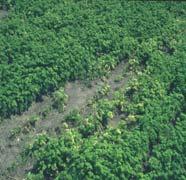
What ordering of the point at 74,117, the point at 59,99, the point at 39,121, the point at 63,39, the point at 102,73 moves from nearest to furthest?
the point at 74,117 < the point at 39,121 < the point at 59,99 < the point at 102,73 < the point at 63,39

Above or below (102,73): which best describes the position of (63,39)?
above

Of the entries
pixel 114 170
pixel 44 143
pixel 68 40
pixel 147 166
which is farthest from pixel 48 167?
pixel 68 40

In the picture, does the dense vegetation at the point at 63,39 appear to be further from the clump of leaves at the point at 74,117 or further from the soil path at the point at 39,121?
the clump of leaves at the point at 74,117

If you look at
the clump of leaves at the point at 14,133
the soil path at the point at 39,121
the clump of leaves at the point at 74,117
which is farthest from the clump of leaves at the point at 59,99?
the clump of leaves at the point at 14,133

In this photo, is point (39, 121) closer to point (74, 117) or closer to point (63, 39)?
point (74, 117)

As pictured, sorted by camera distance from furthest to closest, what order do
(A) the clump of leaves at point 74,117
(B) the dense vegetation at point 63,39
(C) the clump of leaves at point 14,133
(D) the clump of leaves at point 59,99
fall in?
1. (B) the dense vegetation at point 63,39
2. (D) the clump of leaves at point 59,99
3. (A) the clump of leaves at point 74,117
4. (C) the clump of leaves at point 14,133

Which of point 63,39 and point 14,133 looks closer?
point 14,133

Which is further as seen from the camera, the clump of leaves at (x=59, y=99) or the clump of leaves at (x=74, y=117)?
the clump of leaves at (x=59, y=99)

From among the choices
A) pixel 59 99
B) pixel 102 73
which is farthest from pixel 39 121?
pixel 102 73
